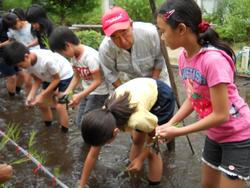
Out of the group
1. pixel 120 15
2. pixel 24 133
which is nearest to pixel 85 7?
pixel 24 133

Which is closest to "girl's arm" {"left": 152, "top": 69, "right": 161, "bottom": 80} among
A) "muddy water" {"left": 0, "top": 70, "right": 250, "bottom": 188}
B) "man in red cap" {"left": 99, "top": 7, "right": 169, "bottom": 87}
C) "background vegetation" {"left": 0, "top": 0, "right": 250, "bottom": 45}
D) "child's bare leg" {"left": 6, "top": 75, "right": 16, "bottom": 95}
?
"man in red cap" {"left": 99, "top": 7, "right": 169, "bottom": 87}

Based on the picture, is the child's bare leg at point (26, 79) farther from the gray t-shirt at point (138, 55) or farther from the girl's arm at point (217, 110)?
the girl's arm at point (217, 110)

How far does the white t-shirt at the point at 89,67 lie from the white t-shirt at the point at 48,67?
0.47 meters

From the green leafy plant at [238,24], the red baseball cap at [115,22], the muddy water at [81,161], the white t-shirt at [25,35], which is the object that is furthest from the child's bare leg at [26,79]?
the green leafy plant at [238,24]

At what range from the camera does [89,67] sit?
12.8ft

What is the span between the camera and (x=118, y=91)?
9.28 feet

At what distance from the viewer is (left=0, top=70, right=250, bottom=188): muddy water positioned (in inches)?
142

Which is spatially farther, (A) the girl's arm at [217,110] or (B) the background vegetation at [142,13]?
(B) the background vegetation at [142,13]

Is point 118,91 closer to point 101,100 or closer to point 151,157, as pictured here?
point 151,157

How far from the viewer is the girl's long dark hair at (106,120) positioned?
238 centimetres

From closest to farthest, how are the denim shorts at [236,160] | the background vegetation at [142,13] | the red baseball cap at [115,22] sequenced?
the denim shorts at [236,160] → the red baseball cap at [115,22] → the background vegetation at [142,13]

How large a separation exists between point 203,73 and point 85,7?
9.42 m

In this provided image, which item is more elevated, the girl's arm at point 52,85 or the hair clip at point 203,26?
the hair clip at point 203,26

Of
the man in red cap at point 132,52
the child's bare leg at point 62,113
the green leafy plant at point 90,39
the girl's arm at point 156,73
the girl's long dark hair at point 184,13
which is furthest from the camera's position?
the green leafy plant at point 90,39
